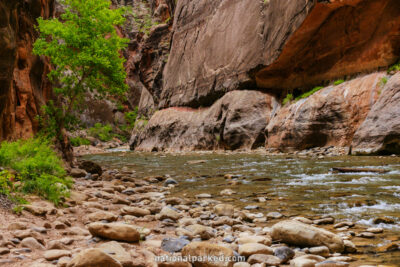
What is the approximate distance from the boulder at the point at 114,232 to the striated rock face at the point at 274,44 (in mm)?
15655

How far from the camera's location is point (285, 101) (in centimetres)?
1911

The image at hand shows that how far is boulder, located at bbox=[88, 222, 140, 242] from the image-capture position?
293cm

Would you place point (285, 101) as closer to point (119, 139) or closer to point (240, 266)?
point (240, 266)

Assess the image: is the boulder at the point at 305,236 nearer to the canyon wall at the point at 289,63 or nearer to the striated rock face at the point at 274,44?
the canyon wall at the point at 289,63

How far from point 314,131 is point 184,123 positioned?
14305mm

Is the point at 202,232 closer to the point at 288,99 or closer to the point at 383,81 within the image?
the point at 383,81

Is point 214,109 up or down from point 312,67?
down

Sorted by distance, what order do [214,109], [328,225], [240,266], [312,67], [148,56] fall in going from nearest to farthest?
[240,266] → [328,225] → [312,67] → [214,109] → [148,56]

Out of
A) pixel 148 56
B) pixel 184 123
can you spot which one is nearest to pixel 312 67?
pixel 184 123

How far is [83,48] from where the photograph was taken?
9.95m

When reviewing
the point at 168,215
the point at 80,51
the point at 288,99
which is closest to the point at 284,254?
the point at 168,215

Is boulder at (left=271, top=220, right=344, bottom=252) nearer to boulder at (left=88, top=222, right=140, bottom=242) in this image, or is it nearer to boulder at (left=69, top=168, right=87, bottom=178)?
boulder at (left=88, top=222, right=140, bottom=242)

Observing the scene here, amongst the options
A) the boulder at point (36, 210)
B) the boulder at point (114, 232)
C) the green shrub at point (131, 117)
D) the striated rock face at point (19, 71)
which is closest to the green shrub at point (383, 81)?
the boulder at point (114, 232)

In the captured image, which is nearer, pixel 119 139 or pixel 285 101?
pixel 285 101
